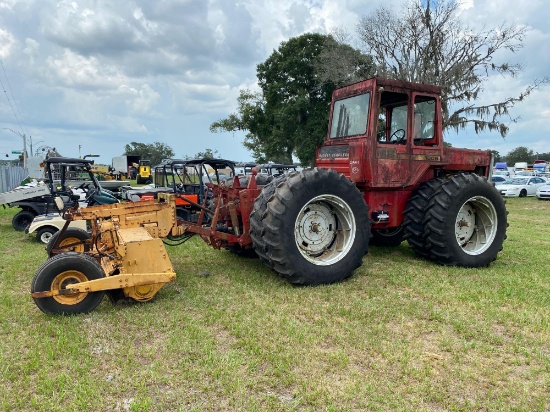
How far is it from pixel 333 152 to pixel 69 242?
3931 millimetres

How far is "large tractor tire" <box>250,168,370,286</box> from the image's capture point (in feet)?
16.5

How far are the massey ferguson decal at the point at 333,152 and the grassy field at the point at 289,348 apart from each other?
1.92 meters

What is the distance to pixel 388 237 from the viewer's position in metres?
7.83

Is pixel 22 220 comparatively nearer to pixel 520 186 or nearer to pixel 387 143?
pixel 387 143

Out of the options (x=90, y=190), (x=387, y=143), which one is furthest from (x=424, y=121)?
(x=90, y=190)

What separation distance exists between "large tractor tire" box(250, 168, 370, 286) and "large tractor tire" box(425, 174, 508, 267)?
124 centimetres

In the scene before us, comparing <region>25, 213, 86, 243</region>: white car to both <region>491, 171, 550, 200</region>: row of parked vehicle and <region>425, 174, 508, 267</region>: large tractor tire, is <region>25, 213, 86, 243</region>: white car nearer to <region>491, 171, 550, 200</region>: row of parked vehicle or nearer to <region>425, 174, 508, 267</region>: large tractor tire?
<region>425, 174, 508, 267</region>: large tractor tire

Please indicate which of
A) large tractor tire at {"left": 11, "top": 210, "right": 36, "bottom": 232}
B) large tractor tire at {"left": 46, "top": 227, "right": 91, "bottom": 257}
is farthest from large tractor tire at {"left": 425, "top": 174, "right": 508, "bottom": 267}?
large tractor tire at {"left": 11, "top": 210, "right": 36, "bottom": 232}

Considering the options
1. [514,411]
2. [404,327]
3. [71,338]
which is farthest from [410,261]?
[71,338]

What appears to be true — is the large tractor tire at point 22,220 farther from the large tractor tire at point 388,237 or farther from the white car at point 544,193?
the white car at point 544,193

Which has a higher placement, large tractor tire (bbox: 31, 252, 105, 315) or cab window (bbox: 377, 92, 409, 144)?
cab window (bbox: 377, 92, 409, 144)

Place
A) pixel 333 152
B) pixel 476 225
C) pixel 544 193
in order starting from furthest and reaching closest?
1. pixel 544 193
2. pixel 476 225
3. pixel 333 152

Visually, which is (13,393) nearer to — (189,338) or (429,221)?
(189,338)

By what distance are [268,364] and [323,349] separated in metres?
0.51
